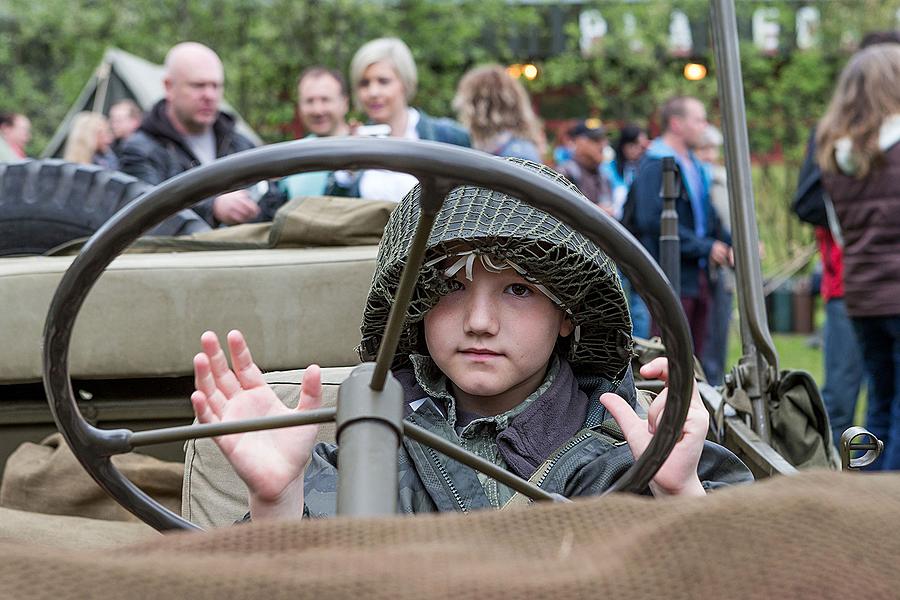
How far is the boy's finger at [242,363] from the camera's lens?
4.49 feet

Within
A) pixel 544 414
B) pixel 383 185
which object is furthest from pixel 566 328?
pixel 383 185

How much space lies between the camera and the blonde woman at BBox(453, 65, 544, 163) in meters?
4.96

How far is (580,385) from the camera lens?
77.7 inches

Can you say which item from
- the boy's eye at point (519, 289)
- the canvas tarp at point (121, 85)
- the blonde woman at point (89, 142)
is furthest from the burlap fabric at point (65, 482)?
the canvas tarp at point (121, 85)

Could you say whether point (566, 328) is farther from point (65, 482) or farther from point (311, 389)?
point (65, 482)

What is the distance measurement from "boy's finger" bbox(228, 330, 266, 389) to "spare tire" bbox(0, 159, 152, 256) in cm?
152

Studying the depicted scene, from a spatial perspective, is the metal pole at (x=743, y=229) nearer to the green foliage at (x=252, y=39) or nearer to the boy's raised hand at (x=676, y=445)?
the boy's raised hand at (x=676, y=445)

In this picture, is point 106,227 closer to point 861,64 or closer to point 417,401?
point 417,401

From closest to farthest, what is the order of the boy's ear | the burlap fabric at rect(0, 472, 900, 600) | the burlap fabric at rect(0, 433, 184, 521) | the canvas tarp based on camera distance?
the burlap fabric at rect(0, 472, 900, 600) → the boy's ear → the burlap fabric at rect(0, 433, 184, 521) → the canvas tarp

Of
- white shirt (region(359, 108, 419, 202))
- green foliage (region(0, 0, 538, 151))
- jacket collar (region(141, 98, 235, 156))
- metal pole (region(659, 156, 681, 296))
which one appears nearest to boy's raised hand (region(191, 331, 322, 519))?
metal pole (region(659, 156, 681, 296))

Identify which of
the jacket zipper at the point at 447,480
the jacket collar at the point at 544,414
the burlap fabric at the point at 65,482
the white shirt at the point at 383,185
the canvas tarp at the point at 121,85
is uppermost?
the canvas tarp at the point at 121,85

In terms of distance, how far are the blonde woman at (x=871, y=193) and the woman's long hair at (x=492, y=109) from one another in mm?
1242

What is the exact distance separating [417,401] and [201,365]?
58 cm

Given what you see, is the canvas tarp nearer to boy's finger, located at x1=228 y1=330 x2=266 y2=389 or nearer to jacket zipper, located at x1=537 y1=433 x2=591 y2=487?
jacket zipper, located at x1=537 y1=433 x2=591 y2=487
